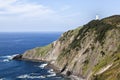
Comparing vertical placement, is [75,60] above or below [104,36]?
below

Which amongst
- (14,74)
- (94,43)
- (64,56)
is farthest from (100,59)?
(14,74)

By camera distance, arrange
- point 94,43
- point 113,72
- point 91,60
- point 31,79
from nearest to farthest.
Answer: point 113,72
point 31,79
point 91,60
point 94,43

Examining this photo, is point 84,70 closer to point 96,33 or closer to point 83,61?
point 83,61

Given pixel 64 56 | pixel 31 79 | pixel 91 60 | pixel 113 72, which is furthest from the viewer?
pixel 64 56

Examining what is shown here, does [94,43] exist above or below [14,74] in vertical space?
above

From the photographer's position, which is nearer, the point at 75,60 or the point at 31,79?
the point at 31,79

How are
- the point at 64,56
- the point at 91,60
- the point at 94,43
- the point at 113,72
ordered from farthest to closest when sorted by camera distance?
the point at 64,56, the point at 94,43, the point at 91,60, the point at 113,72

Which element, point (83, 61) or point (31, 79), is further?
point (83, 61)

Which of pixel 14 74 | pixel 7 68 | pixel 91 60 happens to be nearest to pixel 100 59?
pixel 91 60

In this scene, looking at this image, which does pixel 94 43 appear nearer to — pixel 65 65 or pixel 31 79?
pixel 65 65
